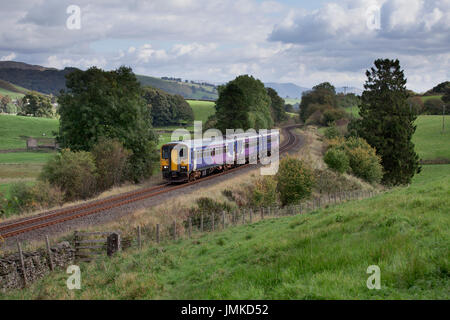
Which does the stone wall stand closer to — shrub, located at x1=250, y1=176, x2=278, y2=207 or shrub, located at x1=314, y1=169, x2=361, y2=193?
shrub, located at x1=250, y1=176, x2=278, y2=207

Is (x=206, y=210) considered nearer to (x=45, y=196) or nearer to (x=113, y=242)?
(x=113, y=242)

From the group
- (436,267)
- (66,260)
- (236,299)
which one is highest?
(436,267)

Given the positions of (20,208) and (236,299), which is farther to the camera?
(20,208)

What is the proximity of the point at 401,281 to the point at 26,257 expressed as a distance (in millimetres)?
12542

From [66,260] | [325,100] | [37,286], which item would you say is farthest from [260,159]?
[325,100]

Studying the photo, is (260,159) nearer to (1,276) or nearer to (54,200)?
(54,200)

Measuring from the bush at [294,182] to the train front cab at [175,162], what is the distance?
7.38 m

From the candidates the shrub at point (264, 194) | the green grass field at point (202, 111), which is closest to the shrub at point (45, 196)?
the shrub at point (264, 194)

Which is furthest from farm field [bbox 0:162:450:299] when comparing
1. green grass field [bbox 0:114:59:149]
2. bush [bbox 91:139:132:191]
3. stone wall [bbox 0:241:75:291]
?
green grass field [bbox 0:114:59:149]

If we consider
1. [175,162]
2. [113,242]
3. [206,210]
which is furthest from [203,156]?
[113,242]

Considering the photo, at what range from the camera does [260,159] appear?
46.9m

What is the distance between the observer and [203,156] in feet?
108

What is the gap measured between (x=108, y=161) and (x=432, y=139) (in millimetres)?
68598

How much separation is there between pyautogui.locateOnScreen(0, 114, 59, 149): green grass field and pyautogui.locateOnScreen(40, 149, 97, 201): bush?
54255mm
